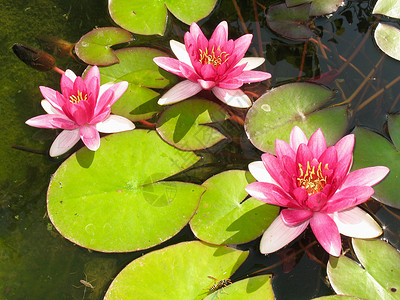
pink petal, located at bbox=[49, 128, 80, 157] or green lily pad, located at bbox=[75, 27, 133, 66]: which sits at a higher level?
green lily pad, located at bbox=[75, 27, 133, 66]

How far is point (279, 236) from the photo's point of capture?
2.26 meters

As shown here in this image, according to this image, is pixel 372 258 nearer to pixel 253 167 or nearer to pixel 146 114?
pixel 253 167

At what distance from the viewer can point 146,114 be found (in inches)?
116

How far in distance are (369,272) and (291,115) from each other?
1196 mm

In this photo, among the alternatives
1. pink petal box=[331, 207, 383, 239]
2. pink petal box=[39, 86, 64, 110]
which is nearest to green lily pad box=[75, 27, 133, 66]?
pink petal box=[39, 86, 64, 110]

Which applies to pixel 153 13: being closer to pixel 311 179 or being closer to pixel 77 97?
pixel 77 97

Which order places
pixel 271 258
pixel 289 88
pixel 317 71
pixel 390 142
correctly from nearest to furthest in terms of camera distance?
pixel 271 258
pixel 390 142
pixel 289 88
pixel 317 71

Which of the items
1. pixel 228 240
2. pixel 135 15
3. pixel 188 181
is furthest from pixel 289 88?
pixel 135 15

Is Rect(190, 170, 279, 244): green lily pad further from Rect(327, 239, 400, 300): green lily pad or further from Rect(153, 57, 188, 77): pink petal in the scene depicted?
Rect(153, 57, 188, 77): pink petal

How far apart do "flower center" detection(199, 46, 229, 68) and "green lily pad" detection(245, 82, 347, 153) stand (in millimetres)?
422

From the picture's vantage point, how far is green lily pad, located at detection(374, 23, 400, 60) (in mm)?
3146

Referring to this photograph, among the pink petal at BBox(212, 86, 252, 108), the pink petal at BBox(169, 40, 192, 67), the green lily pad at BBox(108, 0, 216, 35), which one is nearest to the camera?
the pink petal at BBox(212, 86, 252, 108)

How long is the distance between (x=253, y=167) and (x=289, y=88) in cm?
86

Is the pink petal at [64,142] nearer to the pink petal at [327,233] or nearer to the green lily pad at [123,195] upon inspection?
the green lily pad at [123,195]
